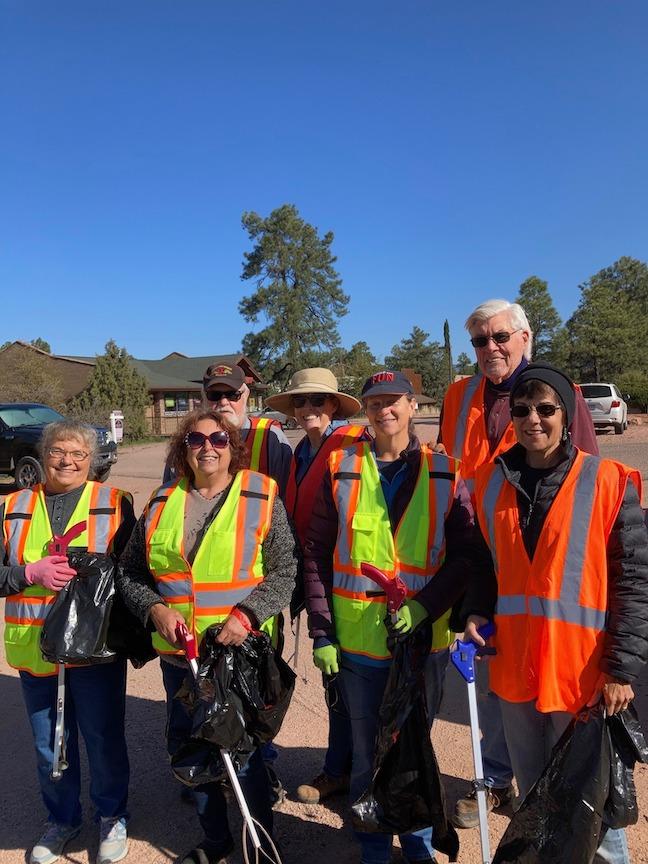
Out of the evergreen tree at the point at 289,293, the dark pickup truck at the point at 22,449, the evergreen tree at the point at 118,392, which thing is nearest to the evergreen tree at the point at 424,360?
the evergreen tree at the point at 289,293

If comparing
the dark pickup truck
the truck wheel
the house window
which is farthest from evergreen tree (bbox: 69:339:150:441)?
the truck wheel

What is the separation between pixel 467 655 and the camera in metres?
2.21

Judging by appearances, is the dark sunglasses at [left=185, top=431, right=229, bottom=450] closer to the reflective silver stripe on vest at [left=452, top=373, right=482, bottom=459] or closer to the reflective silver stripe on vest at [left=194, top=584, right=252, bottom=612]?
the reflective silver stripe on vest at [left=194, top=584, right=252, bottom=612]

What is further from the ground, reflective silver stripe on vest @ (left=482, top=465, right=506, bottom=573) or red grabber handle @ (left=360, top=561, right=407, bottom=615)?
reflective silver stripe on vest @ (left=482, top=465, right=506, bottom=573)

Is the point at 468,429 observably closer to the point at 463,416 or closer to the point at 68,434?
the point at 463,416

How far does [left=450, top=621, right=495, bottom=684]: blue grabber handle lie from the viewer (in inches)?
86.0

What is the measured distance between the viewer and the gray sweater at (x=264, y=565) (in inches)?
98.8

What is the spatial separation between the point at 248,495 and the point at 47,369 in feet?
128

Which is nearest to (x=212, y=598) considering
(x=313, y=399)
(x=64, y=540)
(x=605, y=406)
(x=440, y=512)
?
(x=64, y=540)

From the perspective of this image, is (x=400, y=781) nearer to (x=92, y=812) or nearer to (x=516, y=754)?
(x=516, y=754)

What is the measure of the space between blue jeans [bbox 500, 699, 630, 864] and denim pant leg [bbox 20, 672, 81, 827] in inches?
75.6

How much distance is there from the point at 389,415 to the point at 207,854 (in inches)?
78.9

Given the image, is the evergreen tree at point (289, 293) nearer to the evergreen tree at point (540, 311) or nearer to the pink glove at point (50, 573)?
the evergreen tree at point (540, 311)

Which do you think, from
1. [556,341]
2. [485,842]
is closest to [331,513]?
[485,842]
